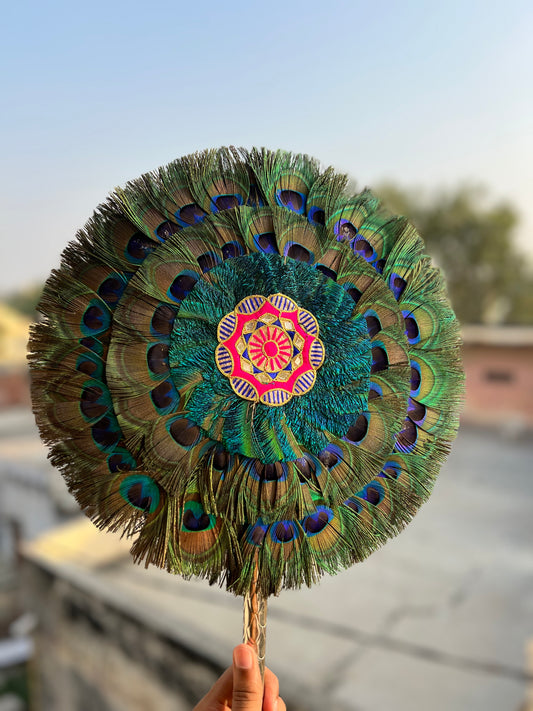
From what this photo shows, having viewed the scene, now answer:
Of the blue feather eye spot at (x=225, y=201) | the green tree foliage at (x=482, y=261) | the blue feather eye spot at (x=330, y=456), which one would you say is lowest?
the blue feather eye spot at (x=330, y=456)

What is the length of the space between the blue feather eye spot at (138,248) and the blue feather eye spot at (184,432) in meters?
0.24

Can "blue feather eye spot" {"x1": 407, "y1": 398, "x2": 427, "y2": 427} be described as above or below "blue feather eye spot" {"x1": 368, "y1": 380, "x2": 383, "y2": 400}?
below

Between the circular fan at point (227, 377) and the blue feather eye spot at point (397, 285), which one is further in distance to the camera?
the blue feather eye spot at point (397, 285)

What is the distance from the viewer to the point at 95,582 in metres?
3.71

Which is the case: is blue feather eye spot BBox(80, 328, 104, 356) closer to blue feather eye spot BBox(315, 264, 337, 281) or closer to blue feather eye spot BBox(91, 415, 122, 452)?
blue feather eye spot BBox(91, 415, 122, 452)

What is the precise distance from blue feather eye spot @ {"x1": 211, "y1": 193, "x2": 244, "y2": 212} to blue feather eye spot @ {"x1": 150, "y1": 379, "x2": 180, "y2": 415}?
274 mm

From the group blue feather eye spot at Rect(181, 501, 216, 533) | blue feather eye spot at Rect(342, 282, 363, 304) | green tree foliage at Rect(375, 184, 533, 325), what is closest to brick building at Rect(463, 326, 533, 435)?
green tree foliage at Rect(375, 184, 533, 325)

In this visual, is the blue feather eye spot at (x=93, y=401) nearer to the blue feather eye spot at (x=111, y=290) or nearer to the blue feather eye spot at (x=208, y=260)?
the blue feather eye spot at (x=111, y=290)

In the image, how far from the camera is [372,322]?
0.85 m

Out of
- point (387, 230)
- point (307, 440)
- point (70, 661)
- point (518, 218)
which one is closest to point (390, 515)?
point (307, 440)

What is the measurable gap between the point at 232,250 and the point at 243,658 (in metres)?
0.61

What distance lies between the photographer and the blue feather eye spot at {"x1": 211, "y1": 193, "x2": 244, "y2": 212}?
84cm

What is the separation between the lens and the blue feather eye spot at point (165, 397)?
2.56ft

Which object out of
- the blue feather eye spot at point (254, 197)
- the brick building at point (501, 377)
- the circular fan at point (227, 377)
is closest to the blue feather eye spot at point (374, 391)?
the circular fan at point (227, 377)
